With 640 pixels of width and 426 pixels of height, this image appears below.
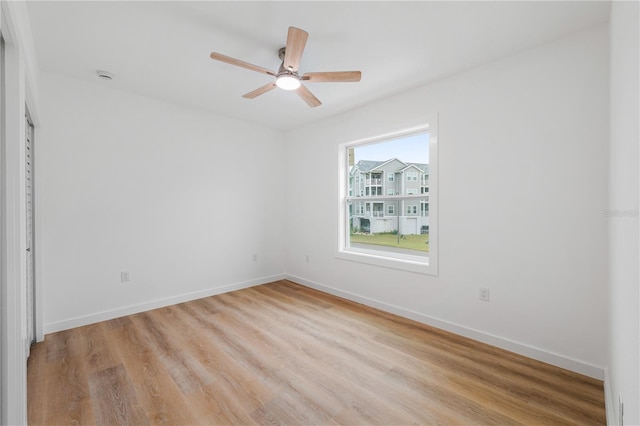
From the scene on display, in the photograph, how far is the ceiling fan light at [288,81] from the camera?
227 cm

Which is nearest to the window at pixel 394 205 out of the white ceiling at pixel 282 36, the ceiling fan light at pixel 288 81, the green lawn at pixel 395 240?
the green lawn at pixel 395 240

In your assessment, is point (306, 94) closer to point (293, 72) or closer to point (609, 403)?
point (293, 72)

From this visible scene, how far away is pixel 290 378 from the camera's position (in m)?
2.12

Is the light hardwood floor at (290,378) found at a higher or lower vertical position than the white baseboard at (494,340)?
lower

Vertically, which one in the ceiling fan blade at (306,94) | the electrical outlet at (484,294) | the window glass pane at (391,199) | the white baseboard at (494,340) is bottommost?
the white baseboard at (494,340)

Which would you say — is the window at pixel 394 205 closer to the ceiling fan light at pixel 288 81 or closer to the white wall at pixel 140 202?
the white wall at pixel 140 202

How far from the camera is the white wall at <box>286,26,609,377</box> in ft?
6.93

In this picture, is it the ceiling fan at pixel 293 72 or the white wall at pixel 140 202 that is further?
the white wall at pixel 140 202

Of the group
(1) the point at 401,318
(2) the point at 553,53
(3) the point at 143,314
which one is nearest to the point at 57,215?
(3) the point at 143,314

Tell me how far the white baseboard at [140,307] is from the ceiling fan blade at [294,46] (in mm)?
3085

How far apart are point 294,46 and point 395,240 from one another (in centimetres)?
252

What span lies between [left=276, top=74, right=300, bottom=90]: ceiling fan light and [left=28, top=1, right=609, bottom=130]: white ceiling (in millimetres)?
295

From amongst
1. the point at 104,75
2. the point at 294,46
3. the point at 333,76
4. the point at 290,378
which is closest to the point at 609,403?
the point at 290,378

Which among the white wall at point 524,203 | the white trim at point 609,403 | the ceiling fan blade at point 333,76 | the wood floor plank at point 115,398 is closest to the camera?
the white trim at point 609,403
